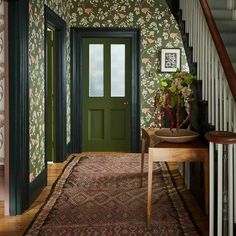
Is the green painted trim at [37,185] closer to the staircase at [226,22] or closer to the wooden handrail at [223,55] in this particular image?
the wooden handrail at [223,55]

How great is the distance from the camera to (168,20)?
6816mm

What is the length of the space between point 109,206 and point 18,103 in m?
1.25

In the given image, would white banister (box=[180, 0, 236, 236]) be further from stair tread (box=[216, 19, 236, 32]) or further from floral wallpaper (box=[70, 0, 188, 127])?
floral wallpaper (box=[70, 0, 188, 127])

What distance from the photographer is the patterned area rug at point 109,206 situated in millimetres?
3084

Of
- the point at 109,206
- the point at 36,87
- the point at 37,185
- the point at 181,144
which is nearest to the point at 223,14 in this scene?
the point at 181,144

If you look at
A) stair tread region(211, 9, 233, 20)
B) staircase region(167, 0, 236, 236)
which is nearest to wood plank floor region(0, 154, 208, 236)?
staircase region(167, 0, 236, 236)

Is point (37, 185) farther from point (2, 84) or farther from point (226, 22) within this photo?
point (226, 22)

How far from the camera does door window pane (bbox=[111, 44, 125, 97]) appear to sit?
691 cm

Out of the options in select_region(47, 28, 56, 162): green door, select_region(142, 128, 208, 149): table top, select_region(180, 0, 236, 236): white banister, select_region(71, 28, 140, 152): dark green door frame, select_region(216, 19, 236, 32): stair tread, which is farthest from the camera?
select_region(71, 28, 140, 152): dark green door frame

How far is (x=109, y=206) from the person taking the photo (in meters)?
3.68

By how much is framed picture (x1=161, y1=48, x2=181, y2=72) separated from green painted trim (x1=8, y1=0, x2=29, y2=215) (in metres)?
3.58

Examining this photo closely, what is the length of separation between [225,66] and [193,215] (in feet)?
4.67

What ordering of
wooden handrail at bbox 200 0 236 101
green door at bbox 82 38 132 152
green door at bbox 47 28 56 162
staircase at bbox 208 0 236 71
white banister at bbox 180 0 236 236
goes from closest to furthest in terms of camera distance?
1. white banister at bbox 180 0 236 236
2. wooden handrail at bbox 200 0 236 101
3. staircase at bbox 208 0 236 71
4. green door at bbox 47 28 56 162
5. green door at bbox 82 38 132 152

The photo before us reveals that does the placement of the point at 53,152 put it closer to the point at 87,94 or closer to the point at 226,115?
the point at 87,94
